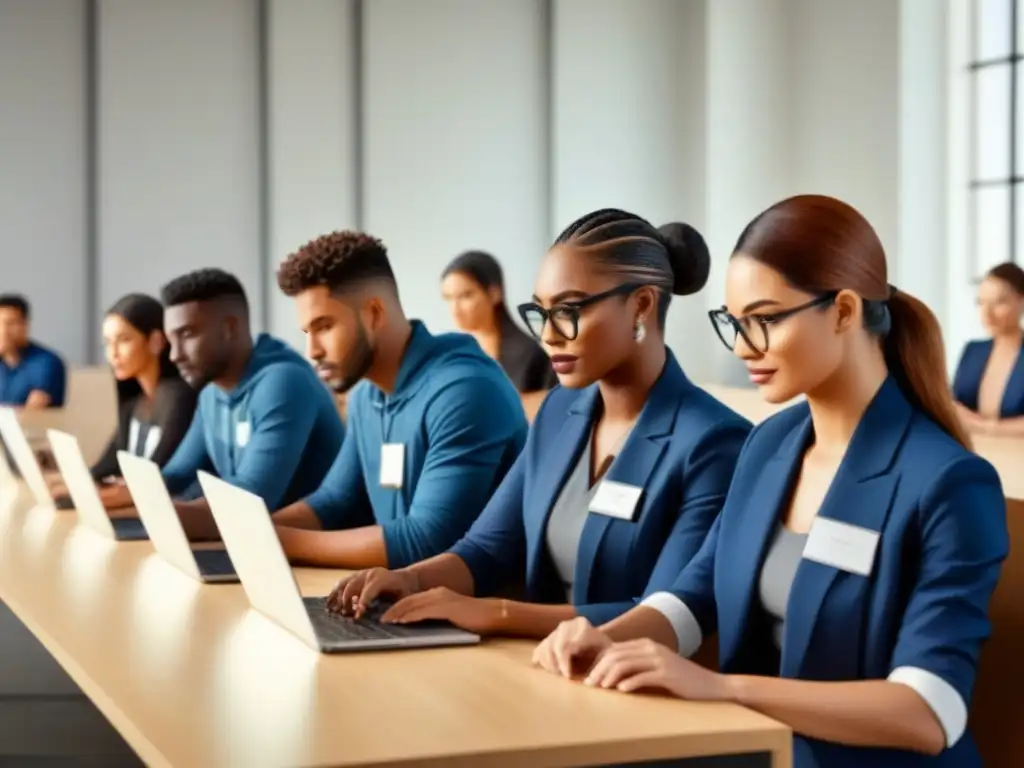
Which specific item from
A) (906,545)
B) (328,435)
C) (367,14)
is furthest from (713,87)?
(906,545)

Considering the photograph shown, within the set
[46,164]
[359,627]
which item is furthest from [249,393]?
[46,164]

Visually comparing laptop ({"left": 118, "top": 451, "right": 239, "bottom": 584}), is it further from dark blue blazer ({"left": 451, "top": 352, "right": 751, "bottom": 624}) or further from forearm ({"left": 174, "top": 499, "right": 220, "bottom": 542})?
dark blue blazer ({"left": 451, "top": 352, "right": 751, "bottom": 624})

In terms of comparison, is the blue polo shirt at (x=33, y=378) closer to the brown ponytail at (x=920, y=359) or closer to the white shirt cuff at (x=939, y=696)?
the brown ponytail at (x=920, y=359)

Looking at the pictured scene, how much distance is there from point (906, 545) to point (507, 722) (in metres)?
0.57

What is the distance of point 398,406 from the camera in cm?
339

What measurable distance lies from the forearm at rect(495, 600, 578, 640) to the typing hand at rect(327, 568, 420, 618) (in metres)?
0.24

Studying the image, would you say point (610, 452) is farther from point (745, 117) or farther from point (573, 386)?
point (745, 117)

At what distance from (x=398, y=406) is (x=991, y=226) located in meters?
6.72

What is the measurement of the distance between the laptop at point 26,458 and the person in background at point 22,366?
446 cm

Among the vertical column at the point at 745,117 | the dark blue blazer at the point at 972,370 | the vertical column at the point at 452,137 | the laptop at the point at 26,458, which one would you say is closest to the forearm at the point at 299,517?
the laptop at the point at 26,458

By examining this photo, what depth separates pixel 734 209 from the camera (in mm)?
10383

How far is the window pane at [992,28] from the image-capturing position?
30.2 ft

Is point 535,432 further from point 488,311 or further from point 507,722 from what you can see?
point 488,311

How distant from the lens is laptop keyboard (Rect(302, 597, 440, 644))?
2334 mm
